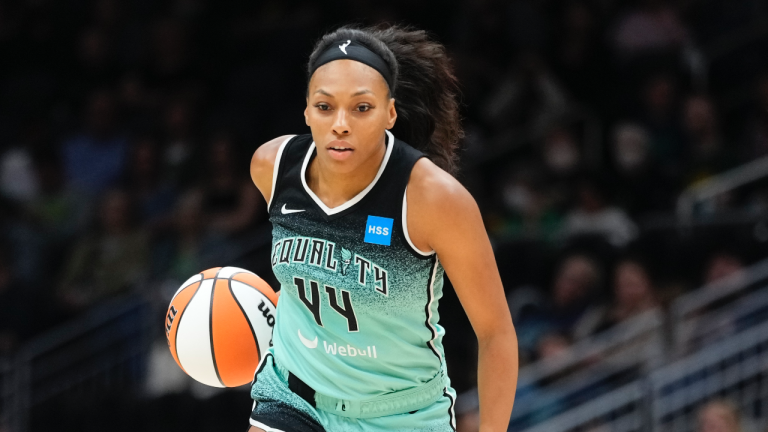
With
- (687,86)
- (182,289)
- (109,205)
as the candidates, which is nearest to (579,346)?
(687,86)

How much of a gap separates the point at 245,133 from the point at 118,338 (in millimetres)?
1920

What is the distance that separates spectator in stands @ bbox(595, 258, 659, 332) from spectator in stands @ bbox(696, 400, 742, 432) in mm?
725

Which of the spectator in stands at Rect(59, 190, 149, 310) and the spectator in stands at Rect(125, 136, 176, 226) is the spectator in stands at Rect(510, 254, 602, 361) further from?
the spectator in stands at Rect(125, 136, 176, 226)

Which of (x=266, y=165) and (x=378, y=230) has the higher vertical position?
(x=266, y=165)

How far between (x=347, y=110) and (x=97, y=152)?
6307 millimetres

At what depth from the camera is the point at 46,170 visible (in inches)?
336

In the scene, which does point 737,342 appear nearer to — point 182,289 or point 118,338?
point 182,289

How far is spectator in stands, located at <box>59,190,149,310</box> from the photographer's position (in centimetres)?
777

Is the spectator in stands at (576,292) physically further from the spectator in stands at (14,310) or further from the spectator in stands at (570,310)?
the spectator in stands at (14,310)

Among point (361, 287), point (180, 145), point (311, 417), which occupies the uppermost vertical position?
point (180, 145)

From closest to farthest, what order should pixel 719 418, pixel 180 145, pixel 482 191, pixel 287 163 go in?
1. pixel 287 163
2. pixel 719 418
3. pixel 482 191
4. pixel 180 145

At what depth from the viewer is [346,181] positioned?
2879mm

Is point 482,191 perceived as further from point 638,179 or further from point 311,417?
point 311,417

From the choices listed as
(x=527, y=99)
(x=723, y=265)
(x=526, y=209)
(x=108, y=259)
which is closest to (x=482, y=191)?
(x=526, y=209)
